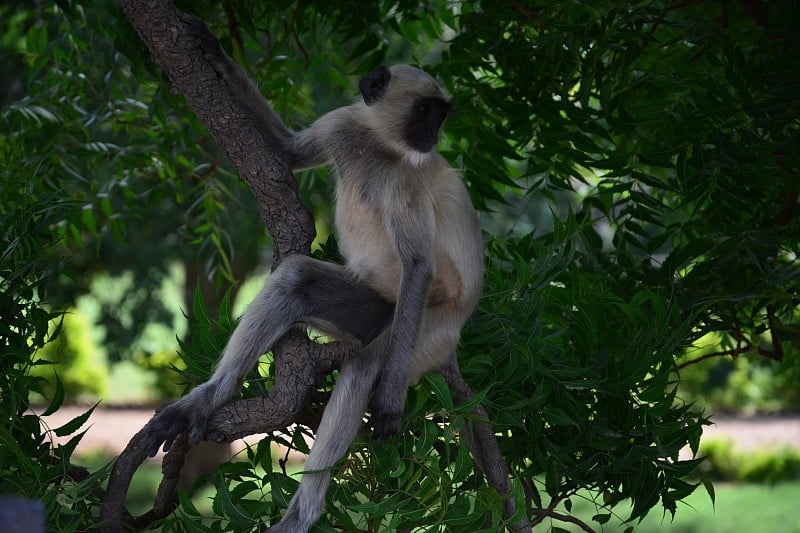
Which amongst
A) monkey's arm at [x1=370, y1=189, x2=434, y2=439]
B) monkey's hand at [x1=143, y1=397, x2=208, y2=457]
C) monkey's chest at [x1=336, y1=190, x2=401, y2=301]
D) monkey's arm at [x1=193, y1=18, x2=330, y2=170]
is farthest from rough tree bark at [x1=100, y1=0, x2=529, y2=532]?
monkey's chest at [x1=336, y1=190, x2=401, y2=301]

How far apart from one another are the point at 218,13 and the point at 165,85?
1.28ft

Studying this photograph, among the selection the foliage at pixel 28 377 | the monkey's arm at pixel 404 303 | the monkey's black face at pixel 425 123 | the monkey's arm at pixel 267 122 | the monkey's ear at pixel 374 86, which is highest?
the monkey's ear at pixel 374 86

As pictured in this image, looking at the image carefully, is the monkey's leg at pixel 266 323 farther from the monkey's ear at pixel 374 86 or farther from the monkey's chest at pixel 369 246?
the monkey's ear at pixel 374 86

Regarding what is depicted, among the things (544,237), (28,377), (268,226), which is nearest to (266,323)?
(268,226)

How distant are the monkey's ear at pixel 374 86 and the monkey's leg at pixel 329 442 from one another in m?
0.88

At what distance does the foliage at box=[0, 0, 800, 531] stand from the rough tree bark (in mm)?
85

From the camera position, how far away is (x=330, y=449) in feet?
7.54

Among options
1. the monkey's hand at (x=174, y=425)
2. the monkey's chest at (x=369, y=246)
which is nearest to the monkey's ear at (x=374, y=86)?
the monkey's chest at (x=369, y=246)

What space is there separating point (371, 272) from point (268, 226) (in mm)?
450

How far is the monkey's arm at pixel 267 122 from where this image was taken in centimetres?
256

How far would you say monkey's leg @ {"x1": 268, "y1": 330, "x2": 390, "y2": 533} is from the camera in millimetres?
2270

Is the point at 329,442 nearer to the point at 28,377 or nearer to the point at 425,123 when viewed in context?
the point at 28,377

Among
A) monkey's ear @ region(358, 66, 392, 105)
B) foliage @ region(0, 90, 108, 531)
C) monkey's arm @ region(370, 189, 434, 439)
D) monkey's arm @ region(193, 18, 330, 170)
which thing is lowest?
foliage @ region(0, 90, 108, 531)

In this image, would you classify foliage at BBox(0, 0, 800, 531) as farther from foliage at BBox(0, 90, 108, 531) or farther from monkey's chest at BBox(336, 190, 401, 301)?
monkey's chest at BBox(336, 190, 401, 301)
